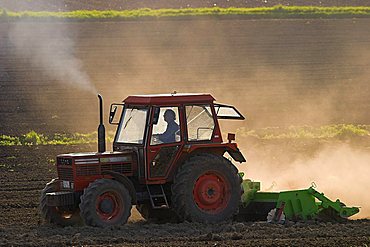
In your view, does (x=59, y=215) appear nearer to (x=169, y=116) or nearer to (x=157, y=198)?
(x=157, y=198)

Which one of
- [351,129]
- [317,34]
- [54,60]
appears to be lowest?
[351,129]

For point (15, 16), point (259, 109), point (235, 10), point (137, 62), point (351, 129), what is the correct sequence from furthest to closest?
point (235, 10) < point (15, 16) < point (137, 62) < point (259, 109) < point (351, 129)

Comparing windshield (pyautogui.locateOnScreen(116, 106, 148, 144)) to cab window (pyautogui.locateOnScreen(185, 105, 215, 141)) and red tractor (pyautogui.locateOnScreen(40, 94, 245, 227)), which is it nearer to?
red tractor (pyautogui.locateOnScreen(40, 94, 245, 227))

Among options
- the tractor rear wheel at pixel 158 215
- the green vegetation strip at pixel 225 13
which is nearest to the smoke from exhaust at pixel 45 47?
the green vegetation strip at pixel 225 13

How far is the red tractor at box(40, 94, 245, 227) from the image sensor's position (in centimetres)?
1364

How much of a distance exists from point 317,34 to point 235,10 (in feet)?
14.2

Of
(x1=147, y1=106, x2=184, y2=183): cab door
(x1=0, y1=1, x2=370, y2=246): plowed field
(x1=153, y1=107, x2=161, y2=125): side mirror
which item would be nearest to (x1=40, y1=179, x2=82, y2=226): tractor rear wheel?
(x1=147, y1=106, x2=184, y2=183): cab door

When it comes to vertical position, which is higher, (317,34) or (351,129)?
(317,34)

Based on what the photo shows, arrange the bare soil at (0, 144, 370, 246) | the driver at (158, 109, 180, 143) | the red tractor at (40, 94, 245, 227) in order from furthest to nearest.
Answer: the driver at (158, 109, 180, 143) < the red tractor at (40, 94, 245, 227) < the bare soil at (0, 144, 370, 246)

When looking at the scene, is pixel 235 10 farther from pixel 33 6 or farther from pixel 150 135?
pixel 150 135

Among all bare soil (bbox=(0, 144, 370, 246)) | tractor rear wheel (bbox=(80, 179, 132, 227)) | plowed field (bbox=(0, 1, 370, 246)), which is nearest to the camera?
bare soil (bbox=(0, 144, 370, 246))

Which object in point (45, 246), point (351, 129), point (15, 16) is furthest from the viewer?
point (15, 16)

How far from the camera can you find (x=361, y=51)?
37.9m

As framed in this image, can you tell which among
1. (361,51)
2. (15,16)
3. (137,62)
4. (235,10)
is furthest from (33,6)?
(361,51)
